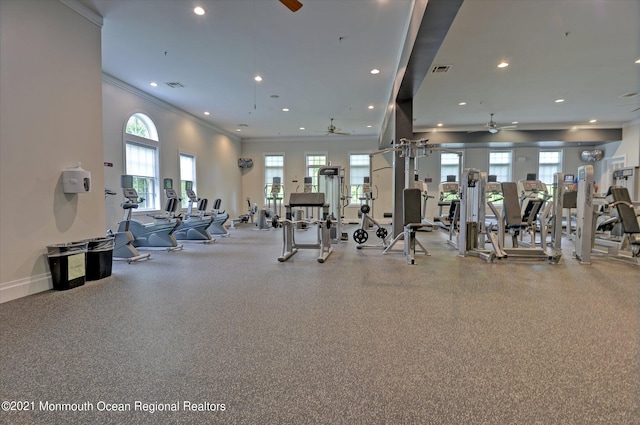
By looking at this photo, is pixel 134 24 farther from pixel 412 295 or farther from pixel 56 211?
pixel 412 295

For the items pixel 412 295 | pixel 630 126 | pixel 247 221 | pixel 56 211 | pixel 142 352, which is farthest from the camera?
pixel 247 221

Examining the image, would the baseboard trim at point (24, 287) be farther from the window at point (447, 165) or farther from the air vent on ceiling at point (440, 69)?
the window at point (447, 165)

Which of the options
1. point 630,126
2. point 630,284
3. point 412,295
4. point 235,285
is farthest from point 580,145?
point 235,285

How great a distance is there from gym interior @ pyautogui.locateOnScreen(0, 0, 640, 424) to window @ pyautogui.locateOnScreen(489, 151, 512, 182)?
542cm

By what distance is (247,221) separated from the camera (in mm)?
11992

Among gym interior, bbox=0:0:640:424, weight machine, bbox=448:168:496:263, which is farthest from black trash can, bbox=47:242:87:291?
weight machine, bbox=448:168:496:263

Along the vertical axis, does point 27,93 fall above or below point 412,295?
above

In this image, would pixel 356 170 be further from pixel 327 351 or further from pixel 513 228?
pixel 327 351

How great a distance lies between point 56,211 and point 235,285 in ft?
7.33

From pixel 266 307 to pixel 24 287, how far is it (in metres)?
2.60

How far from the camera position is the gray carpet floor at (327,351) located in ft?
4.91

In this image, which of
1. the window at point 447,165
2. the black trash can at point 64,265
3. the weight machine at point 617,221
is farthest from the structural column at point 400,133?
the window at point 447,165

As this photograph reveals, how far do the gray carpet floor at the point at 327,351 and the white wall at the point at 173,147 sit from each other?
3575 mm

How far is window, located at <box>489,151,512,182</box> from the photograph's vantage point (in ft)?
38.5
